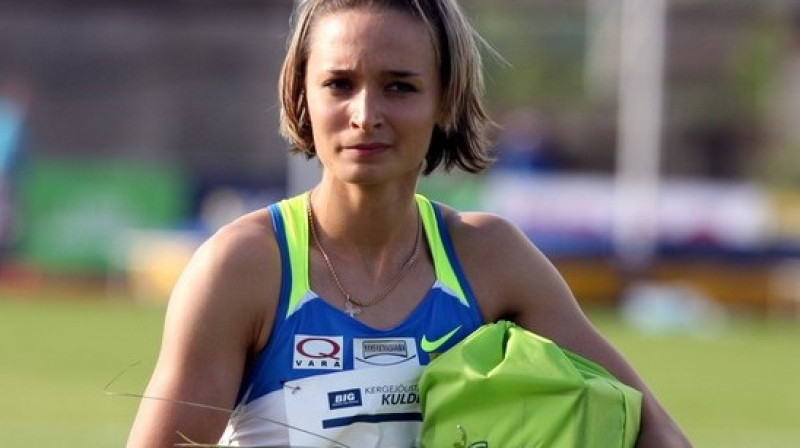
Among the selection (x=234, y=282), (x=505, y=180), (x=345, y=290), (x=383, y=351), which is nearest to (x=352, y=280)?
(x=345, y=290)

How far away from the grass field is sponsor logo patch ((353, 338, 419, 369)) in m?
6.60

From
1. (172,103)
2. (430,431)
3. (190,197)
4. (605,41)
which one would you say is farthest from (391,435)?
(605,41)

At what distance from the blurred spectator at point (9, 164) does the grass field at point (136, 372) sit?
115 cm

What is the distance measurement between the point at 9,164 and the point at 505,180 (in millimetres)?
6549

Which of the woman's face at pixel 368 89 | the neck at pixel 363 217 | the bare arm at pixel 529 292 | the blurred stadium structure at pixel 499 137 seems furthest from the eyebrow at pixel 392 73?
the blurred stadium structure at pixel 499 137

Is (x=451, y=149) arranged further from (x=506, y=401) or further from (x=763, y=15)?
(x=763, y=15)

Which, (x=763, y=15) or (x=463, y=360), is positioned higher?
(x=763, y=15)

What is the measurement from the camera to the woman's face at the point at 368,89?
154 inches

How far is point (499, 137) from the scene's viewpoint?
17.6 metres

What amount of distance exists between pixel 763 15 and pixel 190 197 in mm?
20962

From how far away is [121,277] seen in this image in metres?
27.1

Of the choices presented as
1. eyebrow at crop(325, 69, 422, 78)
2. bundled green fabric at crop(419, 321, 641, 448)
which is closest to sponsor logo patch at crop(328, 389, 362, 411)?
bundled green fabric at crop(419, 321, 641, 448)

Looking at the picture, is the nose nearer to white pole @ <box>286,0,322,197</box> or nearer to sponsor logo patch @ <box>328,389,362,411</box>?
sponsor logo patch @ <box>328,389,362,411</box>

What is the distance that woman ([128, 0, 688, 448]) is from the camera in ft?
12.8
